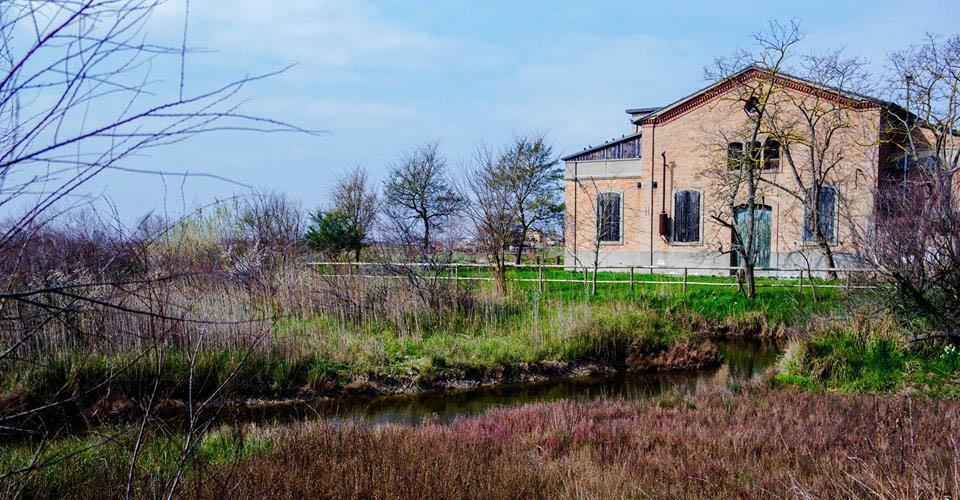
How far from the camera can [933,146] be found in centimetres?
2180

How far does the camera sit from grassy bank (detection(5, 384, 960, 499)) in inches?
172

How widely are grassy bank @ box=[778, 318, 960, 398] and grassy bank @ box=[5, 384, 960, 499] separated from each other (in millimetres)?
1926

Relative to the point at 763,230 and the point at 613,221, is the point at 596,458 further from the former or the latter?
the point at 613,221

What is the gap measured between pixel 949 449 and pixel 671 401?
3.85 meters

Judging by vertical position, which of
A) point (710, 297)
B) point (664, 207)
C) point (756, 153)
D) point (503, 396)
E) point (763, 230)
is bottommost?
point (503, 396)

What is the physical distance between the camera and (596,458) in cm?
594

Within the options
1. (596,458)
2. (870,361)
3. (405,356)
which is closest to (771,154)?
(870,361)

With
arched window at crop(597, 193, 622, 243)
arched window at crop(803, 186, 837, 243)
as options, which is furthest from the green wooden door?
arched window at crop(597, 193, 622, 243)

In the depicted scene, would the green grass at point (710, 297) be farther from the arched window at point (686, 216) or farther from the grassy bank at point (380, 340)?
the arched window at point (686, 216)

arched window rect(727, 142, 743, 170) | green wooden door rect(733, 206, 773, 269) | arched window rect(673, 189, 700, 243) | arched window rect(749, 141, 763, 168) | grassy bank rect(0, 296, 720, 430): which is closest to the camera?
grassy bank rect(0, 296, 720, 430)

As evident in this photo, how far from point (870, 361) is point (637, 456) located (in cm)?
667

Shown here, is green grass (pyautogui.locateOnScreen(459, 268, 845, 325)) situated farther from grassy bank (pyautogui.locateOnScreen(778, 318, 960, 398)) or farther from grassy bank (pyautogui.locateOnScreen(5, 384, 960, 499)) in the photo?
grassy bank (pyautogui.locateOnScreen(5, 384, 960, 499))

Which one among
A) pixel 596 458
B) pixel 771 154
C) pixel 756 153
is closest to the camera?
pixel 596 458

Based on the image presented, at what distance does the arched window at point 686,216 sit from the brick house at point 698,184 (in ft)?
0.12
